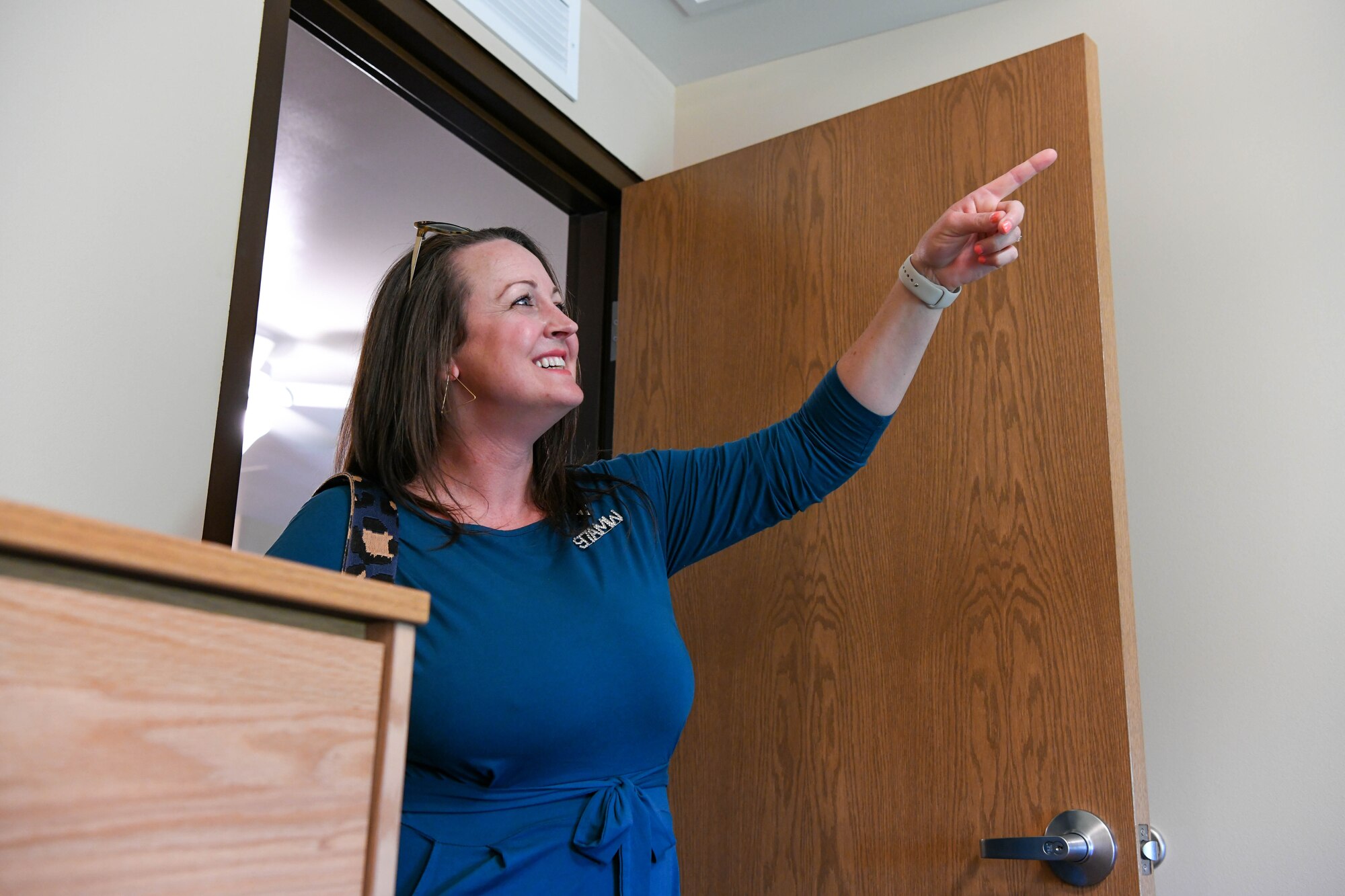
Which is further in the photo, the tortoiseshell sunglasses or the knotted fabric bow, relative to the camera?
the tortoiseshell sunglasses

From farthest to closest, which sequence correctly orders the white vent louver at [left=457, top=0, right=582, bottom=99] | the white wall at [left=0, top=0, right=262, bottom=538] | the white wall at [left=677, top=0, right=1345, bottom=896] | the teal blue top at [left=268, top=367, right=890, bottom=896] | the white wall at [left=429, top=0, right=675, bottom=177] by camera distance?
the white wall at [left=429, top=0, right=675, bottom=177] < the white vent louver at [left=457, top=0, right=582, bottom=99] < the white wall at [left=677, top=0, right=1345, bottom=896] < the white wall at [left=0, top=0, right=262, bottom=538] < the teal blue top at [left=268, top=367, right=890, bottom=896]

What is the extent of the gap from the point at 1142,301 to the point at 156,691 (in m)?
1.71

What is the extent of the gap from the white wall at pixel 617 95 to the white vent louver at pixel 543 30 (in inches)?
0.6

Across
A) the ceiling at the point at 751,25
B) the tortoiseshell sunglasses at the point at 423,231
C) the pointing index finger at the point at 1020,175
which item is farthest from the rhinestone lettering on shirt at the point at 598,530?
the ceiling at the point at 751,25

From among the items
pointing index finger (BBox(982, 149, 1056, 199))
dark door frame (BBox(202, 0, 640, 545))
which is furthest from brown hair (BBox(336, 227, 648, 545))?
pointing index finger (BBox(982, 149, 1056, 199))

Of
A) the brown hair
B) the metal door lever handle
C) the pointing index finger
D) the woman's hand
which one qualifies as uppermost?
the pointing index finger

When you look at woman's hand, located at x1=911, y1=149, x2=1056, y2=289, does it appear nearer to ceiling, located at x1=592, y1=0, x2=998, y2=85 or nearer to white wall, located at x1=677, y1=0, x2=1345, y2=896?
white wall, located at x1=677, y1=0, x2=1345, y2=896

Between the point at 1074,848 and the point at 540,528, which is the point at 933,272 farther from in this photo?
the point at 1074,848

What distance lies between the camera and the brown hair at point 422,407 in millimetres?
1267

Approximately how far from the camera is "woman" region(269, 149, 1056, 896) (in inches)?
40.6

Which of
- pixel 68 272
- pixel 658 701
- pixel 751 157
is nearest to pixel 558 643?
pixel 658 701

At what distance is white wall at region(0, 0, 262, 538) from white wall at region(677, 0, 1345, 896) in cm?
109

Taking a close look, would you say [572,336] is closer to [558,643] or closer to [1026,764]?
[558,643]

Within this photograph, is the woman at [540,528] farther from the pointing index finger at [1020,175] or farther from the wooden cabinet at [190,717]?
the wooden cabinet at [190,717]
